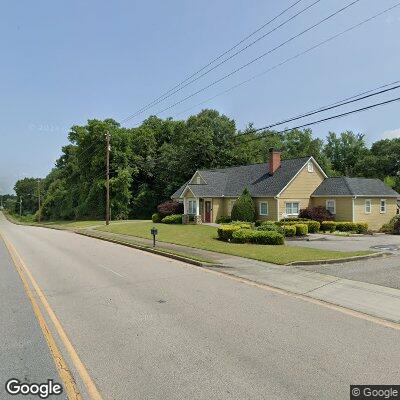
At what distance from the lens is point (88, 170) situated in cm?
6225

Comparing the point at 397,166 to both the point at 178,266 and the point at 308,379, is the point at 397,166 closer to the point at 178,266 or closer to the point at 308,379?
the point at 178,266

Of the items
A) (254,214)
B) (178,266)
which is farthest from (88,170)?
(178,266)

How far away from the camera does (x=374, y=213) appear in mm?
36344

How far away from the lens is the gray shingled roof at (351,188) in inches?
1396

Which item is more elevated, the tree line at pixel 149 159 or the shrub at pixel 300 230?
the tree line at pixel 149 159

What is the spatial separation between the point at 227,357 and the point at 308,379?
129 cm

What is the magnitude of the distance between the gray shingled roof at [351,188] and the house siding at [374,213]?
598 mm

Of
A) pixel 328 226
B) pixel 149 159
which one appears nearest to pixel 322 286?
pixel 328 226

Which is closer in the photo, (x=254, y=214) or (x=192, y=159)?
(x=254, y=214)

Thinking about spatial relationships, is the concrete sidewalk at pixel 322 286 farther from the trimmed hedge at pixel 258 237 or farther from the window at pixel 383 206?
the window at pixel 383 206

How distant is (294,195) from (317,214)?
2797mm

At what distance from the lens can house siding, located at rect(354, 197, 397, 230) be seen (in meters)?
34.9

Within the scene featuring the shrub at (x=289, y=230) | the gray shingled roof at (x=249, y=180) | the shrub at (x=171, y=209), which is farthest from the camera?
the shrub at (x=171, y=209)

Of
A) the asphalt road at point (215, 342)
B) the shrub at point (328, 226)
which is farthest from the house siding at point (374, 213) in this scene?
the asphalt road at point (215, 342)
